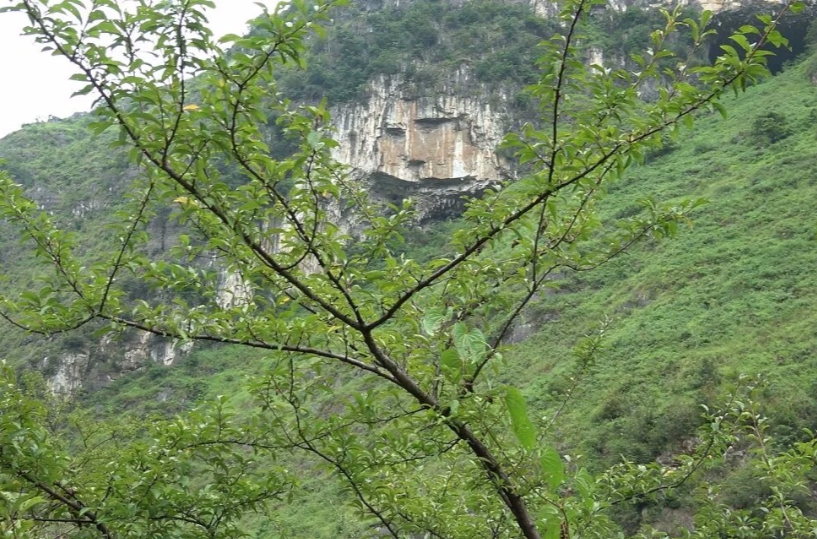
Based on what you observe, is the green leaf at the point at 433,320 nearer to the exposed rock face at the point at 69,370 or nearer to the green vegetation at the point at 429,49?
the exposed rock face at the point at 69,370

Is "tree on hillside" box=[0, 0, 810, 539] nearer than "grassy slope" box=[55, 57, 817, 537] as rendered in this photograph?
Yes

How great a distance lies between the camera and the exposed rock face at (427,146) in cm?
3297

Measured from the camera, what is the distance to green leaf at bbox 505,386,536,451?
4.18 feet

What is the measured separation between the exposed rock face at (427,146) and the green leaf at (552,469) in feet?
103

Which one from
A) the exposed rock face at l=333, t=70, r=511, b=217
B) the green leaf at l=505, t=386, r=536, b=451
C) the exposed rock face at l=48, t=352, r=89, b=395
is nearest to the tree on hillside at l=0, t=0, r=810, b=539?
the green leaf at l=505, t=386, r=536, b=451

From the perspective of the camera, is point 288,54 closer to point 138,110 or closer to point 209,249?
point 138,110

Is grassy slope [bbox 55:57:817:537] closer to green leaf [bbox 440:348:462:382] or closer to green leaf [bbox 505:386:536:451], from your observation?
green leaf [bbox 440:348:462:382]

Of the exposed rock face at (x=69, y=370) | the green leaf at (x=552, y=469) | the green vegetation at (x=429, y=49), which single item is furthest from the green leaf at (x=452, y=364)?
the green vegetation at (x=429, y=49)

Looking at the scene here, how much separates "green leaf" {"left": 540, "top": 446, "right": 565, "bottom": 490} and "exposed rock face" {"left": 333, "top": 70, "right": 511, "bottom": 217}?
31.3m

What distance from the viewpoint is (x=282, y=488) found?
216cm

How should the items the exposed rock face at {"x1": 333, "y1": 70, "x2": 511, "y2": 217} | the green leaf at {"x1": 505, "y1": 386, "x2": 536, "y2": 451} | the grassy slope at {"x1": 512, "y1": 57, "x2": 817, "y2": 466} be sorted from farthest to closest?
1. the exposed rock face at {"x1": 333, "y1": 70, "x2": 511, "y2": 217}
2. the grassy slope at {"x1": 512, "y1": 57, "x2": 817, "y2": 466}
3. the green leaf at {"x1": 505, "y1": 386, "x2": 536, "y2": 451}

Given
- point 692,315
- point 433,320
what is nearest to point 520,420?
point 433,320

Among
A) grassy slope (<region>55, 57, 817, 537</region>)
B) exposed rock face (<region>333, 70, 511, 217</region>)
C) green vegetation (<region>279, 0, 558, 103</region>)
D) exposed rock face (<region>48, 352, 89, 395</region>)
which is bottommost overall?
exposed rock face (<region>48, 352, 89, 395</region>)

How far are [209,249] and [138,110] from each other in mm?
414
